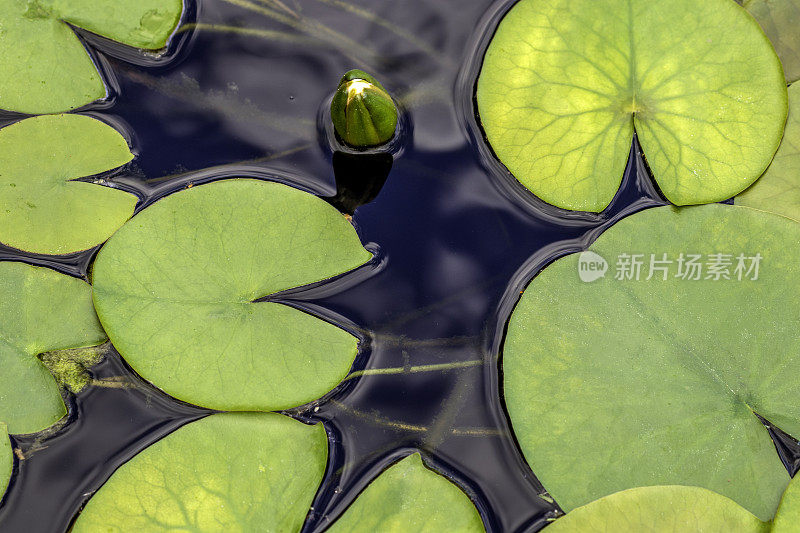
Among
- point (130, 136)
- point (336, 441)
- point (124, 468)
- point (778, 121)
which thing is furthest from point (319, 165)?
point (778, 121)

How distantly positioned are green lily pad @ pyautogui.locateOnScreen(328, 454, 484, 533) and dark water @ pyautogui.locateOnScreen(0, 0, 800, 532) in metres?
0.11

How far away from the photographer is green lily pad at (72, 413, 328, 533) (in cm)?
199

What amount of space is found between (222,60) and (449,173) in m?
1.17

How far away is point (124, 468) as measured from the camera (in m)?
2.05

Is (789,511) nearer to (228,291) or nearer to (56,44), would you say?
(228,291)

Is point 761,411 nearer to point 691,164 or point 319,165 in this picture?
point 691,164

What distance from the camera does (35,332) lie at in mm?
2164

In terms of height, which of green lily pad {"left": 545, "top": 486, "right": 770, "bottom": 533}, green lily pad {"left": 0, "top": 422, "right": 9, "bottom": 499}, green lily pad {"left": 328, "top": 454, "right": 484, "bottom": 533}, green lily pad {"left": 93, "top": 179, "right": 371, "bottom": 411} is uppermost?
green lily pad {"left": 93, "top": 179, "right": 371, "bottom": 411}

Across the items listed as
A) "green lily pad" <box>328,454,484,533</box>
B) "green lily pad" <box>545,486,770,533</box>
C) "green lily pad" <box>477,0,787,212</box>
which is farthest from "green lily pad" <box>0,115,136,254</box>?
"green lily pad" <box>545,486,770,533</box>

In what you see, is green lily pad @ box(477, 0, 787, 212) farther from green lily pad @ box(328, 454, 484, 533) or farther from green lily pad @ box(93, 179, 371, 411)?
green lily pad @ box(328, 454, 484, 533)

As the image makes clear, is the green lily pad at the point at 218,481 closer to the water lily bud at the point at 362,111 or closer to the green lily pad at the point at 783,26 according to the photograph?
the water lily bud at the point at 362,111

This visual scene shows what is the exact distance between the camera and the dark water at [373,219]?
2162mm

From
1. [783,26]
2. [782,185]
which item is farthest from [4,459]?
[783,26]

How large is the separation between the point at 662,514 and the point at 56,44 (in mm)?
3075
